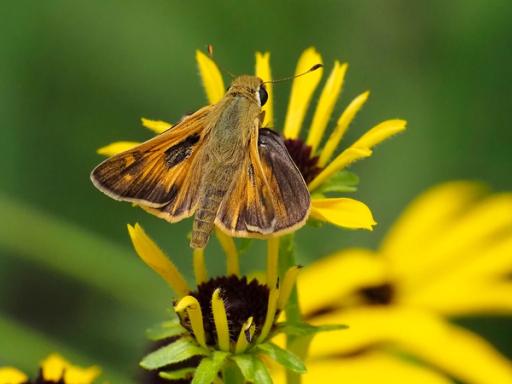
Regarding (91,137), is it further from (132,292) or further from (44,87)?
(132,292)

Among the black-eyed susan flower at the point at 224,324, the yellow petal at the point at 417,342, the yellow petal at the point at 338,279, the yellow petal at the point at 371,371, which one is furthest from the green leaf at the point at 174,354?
the yellow petal at the point at 338,279

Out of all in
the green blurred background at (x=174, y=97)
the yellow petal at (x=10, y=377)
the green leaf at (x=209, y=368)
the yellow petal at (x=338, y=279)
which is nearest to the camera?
the green leaf at (x=209, y=368)

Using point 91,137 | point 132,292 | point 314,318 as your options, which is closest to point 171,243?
point 91,137

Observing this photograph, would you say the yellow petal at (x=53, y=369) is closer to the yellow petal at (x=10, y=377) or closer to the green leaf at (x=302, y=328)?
the yellow petal at (x=10, y=377)

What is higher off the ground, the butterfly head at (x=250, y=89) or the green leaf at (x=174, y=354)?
the butterfly head at (x=250, y=89)

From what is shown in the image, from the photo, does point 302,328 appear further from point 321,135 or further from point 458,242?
point 458,242

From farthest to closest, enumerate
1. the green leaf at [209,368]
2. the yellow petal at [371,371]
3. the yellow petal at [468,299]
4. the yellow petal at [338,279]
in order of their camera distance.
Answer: the yellow petal at [338,279], the yellow petal at [468,299], the yellow petal at [371,371], the green leaf at [209,368]

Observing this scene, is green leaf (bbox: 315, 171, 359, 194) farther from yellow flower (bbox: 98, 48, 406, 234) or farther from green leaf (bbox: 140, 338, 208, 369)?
green leaf (bbox: 140, 338, 208, 369)
